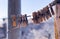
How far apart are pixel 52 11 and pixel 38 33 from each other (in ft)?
3.91

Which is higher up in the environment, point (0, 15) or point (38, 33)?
point (0, 15)

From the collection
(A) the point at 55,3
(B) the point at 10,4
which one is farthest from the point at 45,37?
(A) the point at 55,3

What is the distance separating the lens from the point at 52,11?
6.66 feet

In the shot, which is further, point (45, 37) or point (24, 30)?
point (24, 30)

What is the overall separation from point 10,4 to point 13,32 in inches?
22.0

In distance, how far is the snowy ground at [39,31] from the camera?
118 inches

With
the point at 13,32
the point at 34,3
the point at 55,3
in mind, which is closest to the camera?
the point at 55,3

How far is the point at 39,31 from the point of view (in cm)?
313

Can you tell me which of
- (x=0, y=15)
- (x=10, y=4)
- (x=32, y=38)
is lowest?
(x=32, y=38)

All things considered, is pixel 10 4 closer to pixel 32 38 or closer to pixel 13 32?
pixel 13 32

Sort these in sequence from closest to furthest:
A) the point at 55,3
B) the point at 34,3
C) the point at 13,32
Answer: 1. the point at 55,3
2. the point at 13,32
3. the point at 34,3

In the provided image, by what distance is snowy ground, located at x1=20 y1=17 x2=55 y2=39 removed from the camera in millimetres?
3004

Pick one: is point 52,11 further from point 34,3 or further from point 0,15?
point 0,15

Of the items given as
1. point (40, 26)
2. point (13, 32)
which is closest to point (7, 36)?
point (13, 32)
